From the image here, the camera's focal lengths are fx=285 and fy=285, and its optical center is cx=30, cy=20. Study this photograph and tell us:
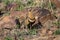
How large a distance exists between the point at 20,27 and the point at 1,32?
0.58 meters

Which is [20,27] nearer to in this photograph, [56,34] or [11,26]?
[11,26]

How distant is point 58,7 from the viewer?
943 centimetres

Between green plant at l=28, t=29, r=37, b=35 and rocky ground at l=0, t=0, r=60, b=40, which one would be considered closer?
rocky ground at l=0, t=0, r=60, b=40

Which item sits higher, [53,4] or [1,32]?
[53,4]

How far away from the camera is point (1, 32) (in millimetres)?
8367

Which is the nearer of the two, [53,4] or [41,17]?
[41,17]

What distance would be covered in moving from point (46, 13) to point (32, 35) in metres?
1.04

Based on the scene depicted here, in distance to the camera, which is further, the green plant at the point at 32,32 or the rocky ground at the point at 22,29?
the green plant at the point at 32,32

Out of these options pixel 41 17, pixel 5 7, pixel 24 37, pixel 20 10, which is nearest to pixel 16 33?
pixel 24 37

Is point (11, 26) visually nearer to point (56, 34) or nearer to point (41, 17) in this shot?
point (41, 17)

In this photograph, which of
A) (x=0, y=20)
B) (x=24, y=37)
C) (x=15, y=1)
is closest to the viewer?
(x=24, y=37)

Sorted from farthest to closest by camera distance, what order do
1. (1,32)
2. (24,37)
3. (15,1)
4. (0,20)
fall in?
(15,1) < (0,20) < (1,32) < (24,37)

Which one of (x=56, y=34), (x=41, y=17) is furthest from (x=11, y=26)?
(x=56, y=34)

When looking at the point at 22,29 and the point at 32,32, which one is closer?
the point at 32,32
